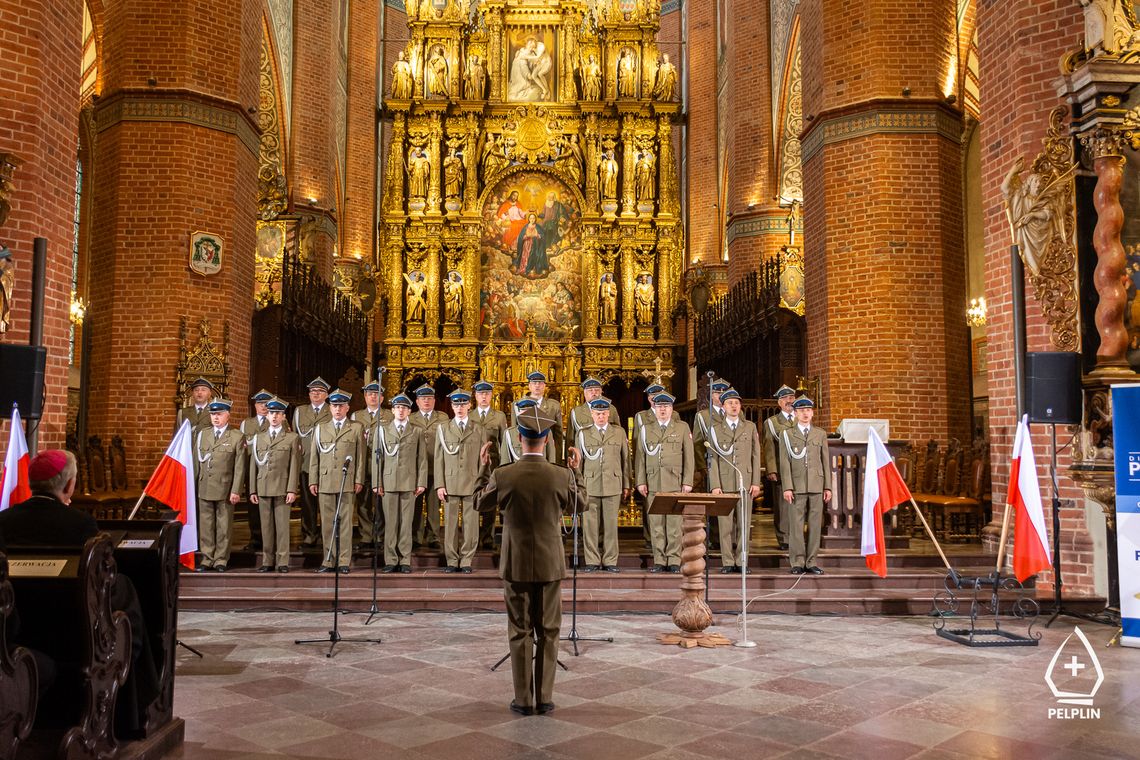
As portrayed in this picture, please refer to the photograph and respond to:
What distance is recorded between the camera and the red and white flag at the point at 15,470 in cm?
567

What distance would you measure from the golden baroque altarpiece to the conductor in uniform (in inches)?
624

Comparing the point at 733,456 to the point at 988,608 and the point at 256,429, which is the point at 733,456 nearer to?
the point at 988,608

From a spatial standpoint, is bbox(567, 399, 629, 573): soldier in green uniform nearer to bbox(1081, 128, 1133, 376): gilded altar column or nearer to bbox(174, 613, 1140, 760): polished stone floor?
bbox(174, 613, 1140, 760): polished stone floor

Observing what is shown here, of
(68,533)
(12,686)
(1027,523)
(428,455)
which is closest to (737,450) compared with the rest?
(1027,523)

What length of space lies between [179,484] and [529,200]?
17.0 metres

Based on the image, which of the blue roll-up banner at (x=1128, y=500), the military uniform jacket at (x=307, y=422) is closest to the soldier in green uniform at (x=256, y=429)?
the military uniform jacket at (x=307, y=422)

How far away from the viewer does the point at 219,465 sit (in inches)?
343

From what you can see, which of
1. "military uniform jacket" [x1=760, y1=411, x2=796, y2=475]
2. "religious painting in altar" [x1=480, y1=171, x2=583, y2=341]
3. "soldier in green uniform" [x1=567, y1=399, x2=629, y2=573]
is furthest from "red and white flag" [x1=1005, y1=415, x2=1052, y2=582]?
"religious painting in altar" [x1=480, y1=171, x2=583, y2=341]

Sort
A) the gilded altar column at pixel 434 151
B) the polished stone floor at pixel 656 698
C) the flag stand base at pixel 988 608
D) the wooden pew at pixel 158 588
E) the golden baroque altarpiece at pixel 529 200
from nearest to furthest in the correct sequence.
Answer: the polished stone floor at pixel 656 698, the wooden pew at pixel 158 588, the flag stand base at pixel 988 608, the golden baroque altarpiece at pixel 529 200, the gilded altar column at pixel 434 151

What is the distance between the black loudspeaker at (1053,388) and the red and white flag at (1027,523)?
411mm

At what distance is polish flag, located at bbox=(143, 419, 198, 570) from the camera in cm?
616

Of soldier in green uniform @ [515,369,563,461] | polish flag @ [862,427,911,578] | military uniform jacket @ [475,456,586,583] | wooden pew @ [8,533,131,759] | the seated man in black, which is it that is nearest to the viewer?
wooden pew @ [8,533,131,759]

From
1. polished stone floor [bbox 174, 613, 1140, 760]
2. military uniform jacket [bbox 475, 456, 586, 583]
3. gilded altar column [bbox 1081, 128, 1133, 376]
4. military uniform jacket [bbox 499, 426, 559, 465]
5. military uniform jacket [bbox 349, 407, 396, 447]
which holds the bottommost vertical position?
polished stone floor [bbox 174, 613, 1140, 760]

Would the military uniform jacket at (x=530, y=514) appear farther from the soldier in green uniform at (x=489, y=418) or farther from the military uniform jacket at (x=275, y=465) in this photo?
the military uniform jacket at (x=275, y=465)
